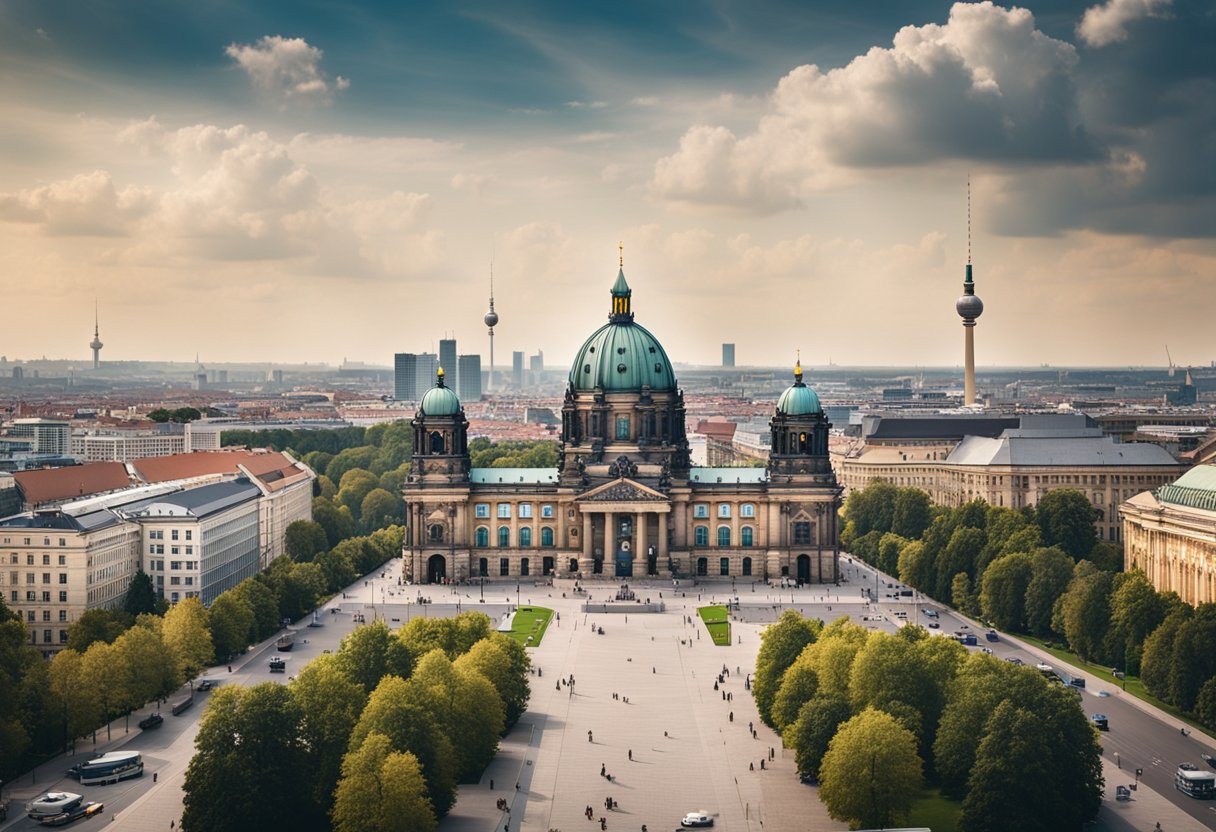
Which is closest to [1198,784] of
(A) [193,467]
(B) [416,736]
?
(B) [416,736]

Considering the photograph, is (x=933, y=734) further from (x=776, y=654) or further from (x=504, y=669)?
(x=504, y=669)

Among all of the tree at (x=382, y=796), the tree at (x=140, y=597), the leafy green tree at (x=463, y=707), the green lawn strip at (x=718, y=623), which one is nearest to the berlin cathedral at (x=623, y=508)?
the green lawn strip at (x=718, y=623)

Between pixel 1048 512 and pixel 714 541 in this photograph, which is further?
pixel 714 541

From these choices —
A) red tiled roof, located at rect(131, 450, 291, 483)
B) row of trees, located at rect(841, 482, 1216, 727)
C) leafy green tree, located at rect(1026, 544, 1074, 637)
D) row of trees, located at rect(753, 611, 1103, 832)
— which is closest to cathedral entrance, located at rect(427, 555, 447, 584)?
red tiled roof, located at rect(131, 450, 291, 483)

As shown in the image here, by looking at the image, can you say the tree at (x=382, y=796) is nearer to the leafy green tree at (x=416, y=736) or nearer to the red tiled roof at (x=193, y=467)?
the leafy green tree at (x=416, y=736)

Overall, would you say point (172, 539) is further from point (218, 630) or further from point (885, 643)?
point (885, 643)

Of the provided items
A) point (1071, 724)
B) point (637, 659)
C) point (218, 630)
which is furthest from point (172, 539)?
point (1071, 724)

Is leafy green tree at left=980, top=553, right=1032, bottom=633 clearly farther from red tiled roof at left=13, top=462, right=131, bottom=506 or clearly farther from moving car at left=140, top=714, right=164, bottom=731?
red tiled roof at left=13, top=462, right=131, bottom=506
